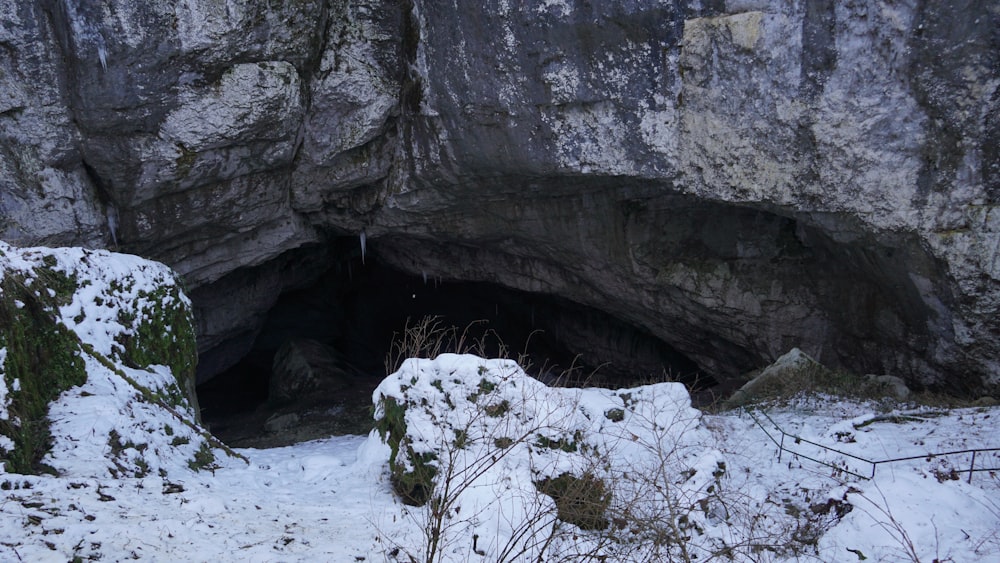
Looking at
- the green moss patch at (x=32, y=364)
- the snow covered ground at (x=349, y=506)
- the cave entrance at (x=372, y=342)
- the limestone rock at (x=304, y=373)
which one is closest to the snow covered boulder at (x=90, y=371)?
the green moss patch at (x=32, y=364)

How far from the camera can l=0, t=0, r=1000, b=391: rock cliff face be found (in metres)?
A: 7.05

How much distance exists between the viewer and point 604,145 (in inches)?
330

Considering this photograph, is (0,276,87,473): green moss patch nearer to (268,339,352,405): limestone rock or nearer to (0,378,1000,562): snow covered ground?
(0,378,1000,562): snow covered ground

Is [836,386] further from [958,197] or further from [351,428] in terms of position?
[351,428]

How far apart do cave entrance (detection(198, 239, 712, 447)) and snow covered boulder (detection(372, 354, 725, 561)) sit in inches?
178

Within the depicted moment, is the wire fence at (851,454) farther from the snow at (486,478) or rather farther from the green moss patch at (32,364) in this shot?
the green moss patch at (32,364)

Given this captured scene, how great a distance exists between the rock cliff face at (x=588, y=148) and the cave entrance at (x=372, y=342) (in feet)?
5.30

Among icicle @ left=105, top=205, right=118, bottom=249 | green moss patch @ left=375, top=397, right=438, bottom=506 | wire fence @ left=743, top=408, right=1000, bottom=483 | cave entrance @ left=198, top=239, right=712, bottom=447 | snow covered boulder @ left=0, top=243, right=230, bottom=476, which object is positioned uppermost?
icicle @ left=105, top=205, right=118, bottom=249

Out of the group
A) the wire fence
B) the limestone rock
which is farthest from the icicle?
the wire fence

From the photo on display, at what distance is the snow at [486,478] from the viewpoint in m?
4.36

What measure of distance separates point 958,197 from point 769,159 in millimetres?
1708

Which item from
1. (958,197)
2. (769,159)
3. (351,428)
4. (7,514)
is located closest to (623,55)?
(769,159)

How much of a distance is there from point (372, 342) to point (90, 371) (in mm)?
9563

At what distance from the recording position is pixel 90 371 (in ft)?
19.1
